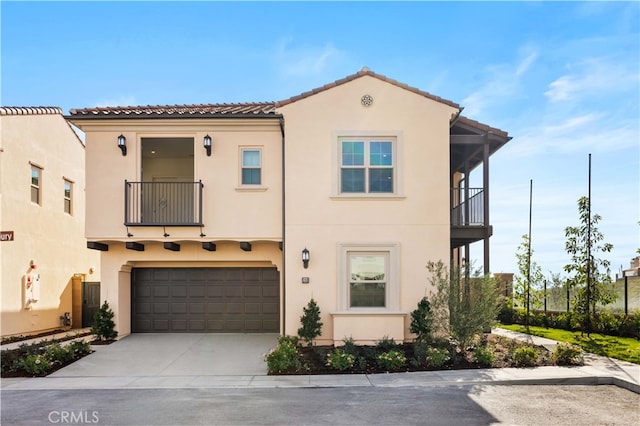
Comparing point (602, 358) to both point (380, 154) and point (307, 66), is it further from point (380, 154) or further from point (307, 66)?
point (307, 66)

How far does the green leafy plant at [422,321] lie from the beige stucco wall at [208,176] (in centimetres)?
410

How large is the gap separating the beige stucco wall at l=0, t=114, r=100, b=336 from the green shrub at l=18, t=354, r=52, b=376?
205 inches

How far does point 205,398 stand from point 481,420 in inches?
177

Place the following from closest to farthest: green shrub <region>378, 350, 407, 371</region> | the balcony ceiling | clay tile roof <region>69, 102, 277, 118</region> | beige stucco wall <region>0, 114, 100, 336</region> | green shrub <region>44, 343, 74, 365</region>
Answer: green shrub <region>378, 350, 407, 371</region>
green shrub <region>44, 343, 74, 365</region>
clay tile roof <region>69, 102, 277, 118</region>
the balcony ceiling
beige stucco wall <region>0, 114, 100, 336</region>

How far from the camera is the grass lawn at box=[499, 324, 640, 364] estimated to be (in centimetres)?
1167

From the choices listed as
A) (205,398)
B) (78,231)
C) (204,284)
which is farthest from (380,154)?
(78,231)

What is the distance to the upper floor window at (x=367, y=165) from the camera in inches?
517

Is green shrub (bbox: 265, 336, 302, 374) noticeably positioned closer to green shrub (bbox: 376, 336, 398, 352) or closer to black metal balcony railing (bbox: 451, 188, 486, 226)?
green shrub (bbox: 376, 336, 398, 352)

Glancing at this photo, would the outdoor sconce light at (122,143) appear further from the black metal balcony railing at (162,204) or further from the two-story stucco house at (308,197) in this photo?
the black metal balcony railing at (162,204)

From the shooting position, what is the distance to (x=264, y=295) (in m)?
15.1

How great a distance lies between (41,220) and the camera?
1669 cm

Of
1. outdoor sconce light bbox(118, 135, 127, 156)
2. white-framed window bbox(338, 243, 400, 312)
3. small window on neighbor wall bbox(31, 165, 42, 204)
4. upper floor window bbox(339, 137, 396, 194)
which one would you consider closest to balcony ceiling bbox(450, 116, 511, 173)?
upper floor window bbox(339, 137, 396, 194)

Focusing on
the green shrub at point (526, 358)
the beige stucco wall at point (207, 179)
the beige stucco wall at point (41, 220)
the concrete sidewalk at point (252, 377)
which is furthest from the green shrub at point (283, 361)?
the beige stucco wall at point (41, 220)

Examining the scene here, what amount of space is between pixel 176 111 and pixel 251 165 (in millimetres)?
2794
